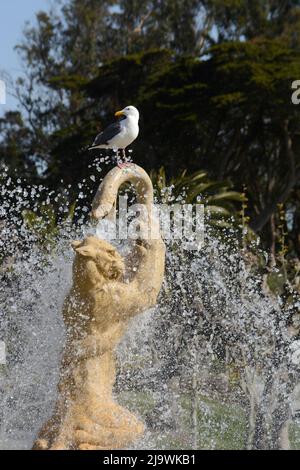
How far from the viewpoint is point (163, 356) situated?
945 centimetres

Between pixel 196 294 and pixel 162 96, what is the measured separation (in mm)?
14468

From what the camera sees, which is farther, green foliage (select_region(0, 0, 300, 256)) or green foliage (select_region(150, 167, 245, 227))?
green foliage (select_region(0, 0, 300, 256))

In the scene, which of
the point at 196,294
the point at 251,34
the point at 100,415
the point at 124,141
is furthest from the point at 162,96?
the point at 100,415

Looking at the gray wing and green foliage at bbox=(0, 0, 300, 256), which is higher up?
green foliage at bbox=(0, 0, 300, 256)

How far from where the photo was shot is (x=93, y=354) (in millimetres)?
5430

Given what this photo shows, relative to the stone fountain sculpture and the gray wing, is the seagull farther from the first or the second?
the stone fountain sculpture

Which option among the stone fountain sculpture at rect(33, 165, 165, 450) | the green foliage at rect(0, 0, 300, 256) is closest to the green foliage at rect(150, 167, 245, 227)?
the green foliage at rect(0, 0, 300, 256)

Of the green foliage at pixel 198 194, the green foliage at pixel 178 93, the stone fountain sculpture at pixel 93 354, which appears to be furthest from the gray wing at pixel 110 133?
the green foliage at pixel 178 93

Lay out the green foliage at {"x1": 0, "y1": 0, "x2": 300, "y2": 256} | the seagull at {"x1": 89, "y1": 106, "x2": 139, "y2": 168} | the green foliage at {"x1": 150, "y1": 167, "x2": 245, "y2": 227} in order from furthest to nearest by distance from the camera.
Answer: the green foliage at {"x1": 0, "y1": 0, "x2": 300, "y2": 256} < the green foliage at {"x1": 150, "y1": 167, "x2": 245, "y2": 227} < the seagull at {"x1": 89, "y1": 106, "x2": 139, "y2": 168}

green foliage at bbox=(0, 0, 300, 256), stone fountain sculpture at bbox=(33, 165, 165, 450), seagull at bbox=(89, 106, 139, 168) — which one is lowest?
stone fountain sculpture at bbox=(33, 165, 165, 450)

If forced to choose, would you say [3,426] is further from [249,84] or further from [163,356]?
[249,84]

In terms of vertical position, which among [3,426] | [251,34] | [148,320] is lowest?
[3,426]

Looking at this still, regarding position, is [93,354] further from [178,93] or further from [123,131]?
[178,93]

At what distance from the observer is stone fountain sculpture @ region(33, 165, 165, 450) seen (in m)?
5.32
